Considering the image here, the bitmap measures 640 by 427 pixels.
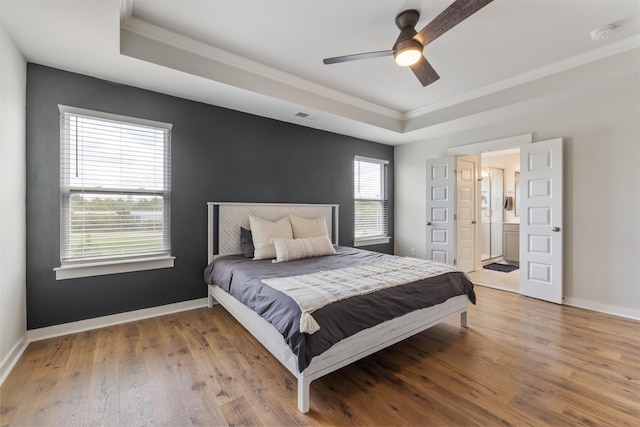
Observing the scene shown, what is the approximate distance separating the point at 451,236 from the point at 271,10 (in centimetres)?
413

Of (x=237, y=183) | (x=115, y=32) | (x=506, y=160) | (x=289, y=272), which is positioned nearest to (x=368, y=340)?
(x=289, y=272)

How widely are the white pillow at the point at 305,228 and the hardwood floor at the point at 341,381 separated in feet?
4.68

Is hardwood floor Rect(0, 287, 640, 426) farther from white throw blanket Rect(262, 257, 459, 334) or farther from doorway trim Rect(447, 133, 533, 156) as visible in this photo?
doorway trim Rect(447, 133, 533, 156)

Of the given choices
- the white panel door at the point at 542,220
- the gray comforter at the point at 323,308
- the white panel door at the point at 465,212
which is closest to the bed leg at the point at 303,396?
the gray comforter at the point at 323,308

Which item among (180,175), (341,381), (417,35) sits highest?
(417,35)

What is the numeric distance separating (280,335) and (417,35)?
2.41 meters

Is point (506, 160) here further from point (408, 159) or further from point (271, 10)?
point (271, 10)

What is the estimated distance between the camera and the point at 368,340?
6.50 feet

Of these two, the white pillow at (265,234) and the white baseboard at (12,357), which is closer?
the white baseboard at (12,357)

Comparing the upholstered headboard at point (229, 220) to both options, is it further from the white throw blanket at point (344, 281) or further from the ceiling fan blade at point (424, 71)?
the ceiling fan blade at point (424, 71)

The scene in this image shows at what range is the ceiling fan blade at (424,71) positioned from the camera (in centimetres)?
237

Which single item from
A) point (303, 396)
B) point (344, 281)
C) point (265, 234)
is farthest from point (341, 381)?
point (265, 234)

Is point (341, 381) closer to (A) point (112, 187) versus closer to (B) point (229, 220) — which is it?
(B) point (229, 220)

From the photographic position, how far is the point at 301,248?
3.35m
